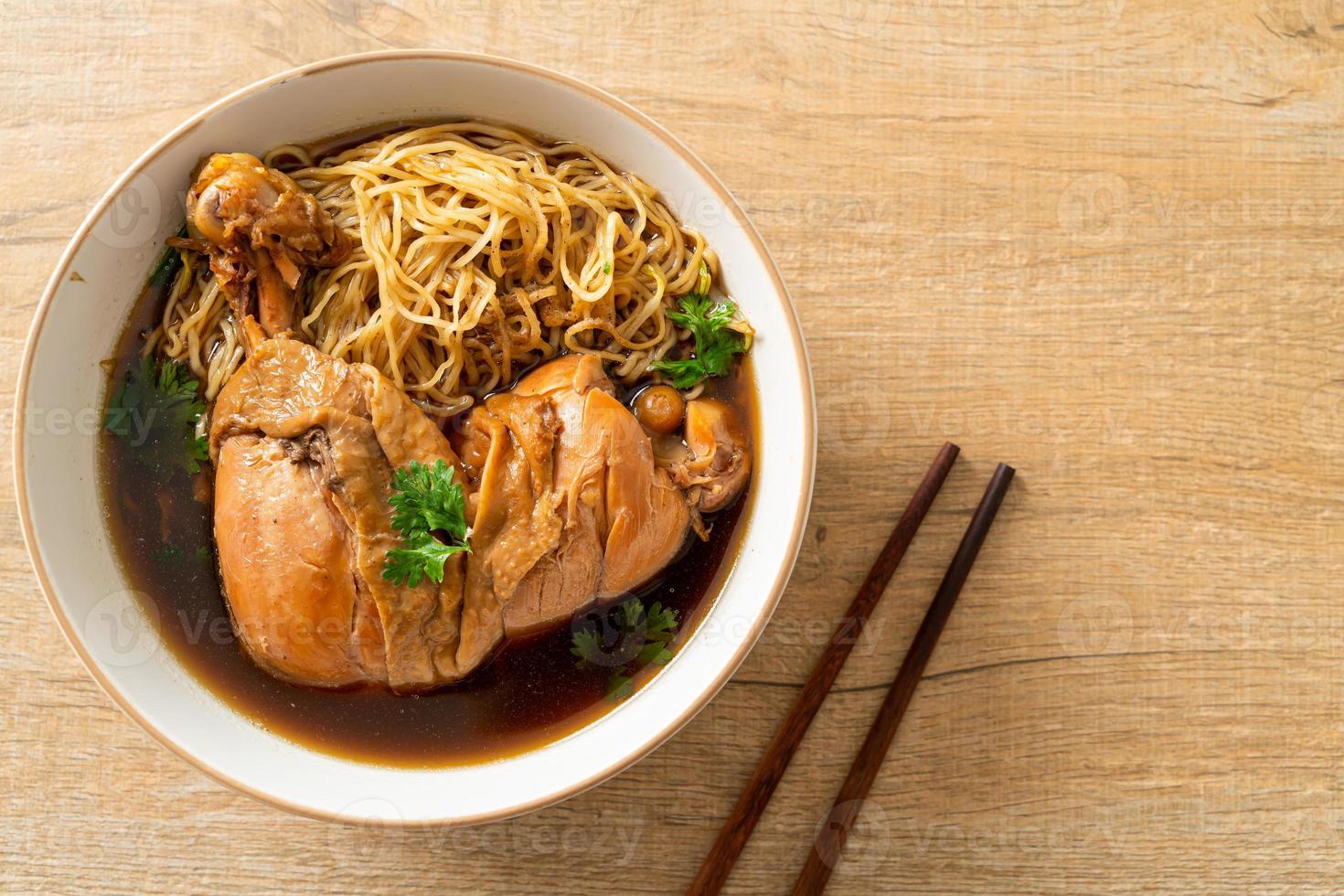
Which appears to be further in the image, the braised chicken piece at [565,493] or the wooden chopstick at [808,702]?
the wooden chopstick at [808,702]

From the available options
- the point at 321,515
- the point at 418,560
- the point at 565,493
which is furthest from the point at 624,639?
the point at 321,515

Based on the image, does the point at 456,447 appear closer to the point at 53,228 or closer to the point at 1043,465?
the point at 53,228

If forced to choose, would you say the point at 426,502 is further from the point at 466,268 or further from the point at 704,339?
the point at 704,339

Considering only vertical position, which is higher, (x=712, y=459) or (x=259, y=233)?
(x=259, y=233)

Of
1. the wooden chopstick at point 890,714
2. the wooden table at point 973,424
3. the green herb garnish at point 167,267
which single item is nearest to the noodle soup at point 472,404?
the green herb garnish at point 167,267

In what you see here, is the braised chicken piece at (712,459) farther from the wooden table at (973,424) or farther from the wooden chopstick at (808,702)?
the wooden chopstick at (808,702)

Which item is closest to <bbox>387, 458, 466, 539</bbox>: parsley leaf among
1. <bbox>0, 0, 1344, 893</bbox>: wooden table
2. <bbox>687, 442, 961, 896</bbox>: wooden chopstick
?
<bbox>0, 0, 1344, 893</bbox>: wooden table
